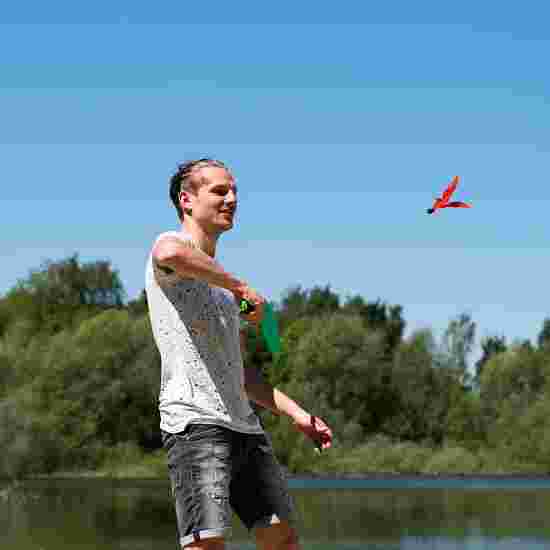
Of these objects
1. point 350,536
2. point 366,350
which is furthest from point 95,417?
point 350,536

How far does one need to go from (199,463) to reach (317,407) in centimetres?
5566

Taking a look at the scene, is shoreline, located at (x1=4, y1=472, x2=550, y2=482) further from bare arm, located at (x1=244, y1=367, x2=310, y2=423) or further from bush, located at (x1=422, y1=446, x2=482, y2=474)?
bare arm, located at (x1=244, y1=367, x2=310, y2=423)

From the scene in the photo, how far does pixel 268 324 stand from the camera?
5.06 meters

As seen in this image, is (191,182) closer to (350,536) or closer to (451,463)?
(350,536)

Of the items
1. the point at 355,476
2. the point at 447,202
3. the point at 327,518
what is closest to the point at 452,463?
the point at 355,476

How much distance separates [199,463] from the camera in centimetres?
503

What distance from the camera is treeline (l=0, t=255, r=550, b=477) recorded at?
171 ft

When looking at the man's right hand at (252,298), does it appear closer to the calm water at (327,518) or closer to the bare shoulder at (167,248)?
the bare shoulder at (167,248)

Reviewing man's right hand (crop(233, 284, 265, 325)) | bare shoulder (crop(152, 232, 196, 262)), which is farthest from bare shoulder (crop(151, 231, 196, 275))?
man's right hand (crop(233, 284, 265, 325))

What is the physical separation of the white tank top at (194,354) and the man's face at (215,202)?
0.37 feet

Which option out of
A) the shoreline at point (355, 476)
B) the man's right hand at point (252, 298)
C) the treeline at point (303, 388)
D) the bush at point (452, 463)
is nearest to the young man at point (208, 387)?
the man's right hand at point (252, 298)

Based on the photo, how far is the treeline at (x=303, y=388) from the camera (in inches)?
2057

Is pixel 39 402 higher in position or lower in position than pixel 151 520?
higher

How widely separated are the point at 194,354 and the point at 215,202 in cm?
63
